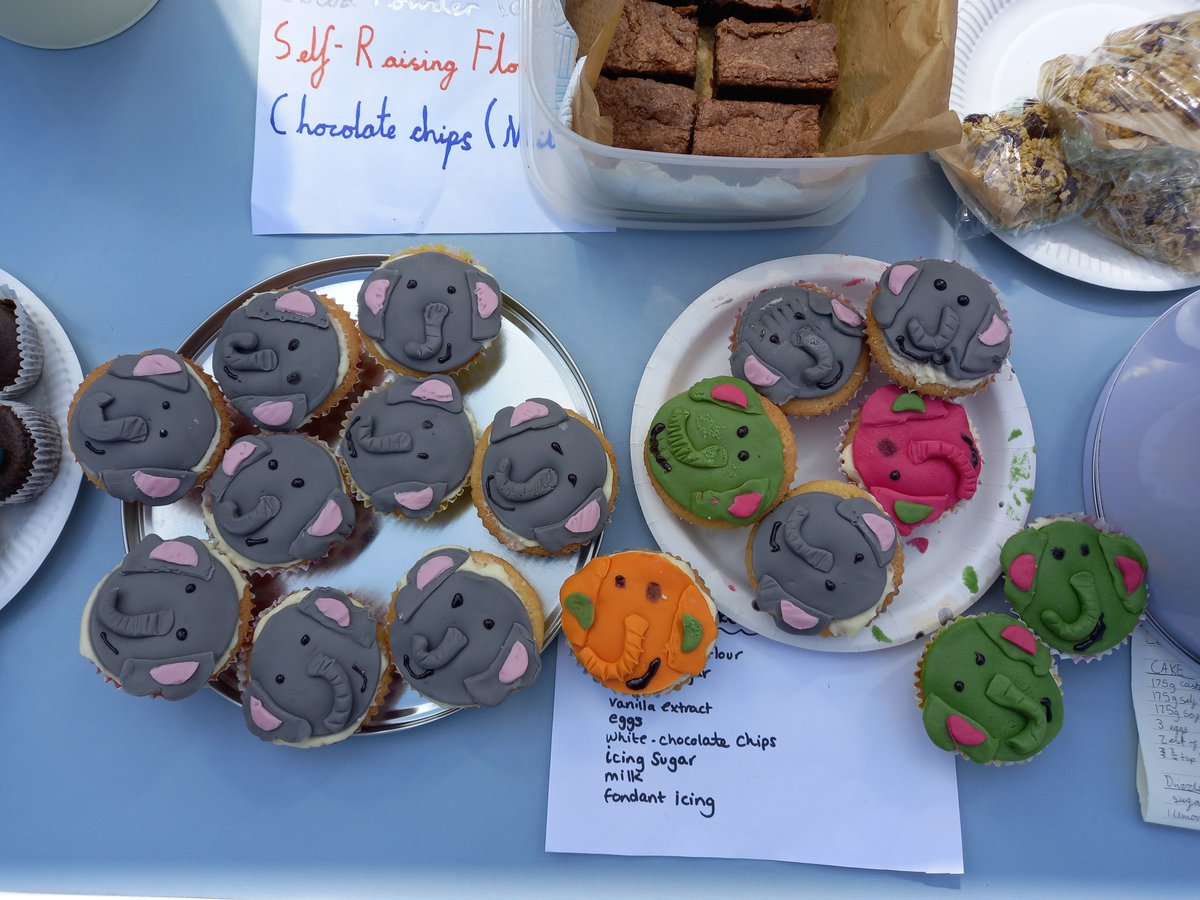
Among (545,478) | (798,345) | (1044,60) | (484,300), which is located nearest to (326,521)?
(545,478)

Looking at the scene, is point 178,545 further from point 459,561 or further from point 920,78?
point 920,78

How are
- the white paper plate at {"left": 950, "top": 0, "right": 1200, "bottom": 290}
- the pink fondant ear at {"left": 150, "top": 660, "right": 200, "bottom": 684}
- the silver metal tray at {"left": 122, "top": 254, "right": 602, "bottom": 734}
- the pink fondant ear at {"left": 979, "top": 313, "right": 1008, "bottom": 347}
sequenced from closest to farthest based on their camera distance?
the pink fondant ear at {"left": 150, "top": 660, "right": 200, "bottom": 684} < the pink fondant ear at {"left": 979, "top": 313, "right": 1008, "bottom": 347} < the silver metal tray at {"left": 122, "top": 254, "right": 602, "bottom": 734} < the white paper plate at {"left": 950, "top": 0, "right": 1200, "bottom": 290}

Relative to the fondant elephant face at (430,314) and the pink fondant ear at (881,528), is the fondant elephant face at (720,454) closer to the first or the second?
the pink fondant ear at (881,528)

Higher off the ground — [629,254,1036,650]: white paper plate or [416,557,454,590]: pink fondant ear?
[629,254,1036,650]: white paper plate

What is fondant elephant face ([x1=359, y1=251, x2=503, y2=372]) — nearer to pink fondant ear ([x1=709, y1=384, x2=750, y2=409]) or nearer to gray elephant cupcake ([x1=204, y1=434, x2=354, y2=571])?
gray elephant cupcake ([x1=204, y1=434, x2=354, y2=571])

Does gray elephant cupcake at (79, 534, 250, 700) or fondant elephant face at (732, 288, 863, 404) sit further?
fondant elephant face at (732, 288, 863, 404)

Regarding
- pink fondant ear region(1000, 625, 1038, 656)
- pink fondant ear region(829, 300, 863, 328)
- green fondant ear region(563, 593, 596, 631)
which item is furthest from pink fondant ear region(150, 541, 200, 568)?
pink fondant ear region(1000, 625, 1038, 656)
